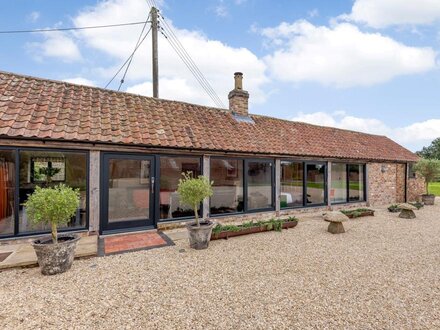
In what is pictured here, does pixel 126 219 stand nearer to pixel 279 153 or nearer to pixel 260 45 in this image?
pixel 279 153

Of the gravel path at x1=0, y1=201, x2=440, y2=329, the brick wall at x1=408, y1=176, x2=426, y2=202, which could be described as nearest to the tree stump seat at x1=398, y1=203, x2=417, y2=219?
the gravel path at x1=0, y1=201, x2=440, y2=329

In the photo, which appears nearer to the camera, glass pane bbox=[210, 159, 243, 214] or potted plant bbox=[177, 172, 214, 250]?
potted plant bbox=[177, 172, 214, 250]

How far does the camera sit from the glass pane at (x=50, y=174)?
20.7ft

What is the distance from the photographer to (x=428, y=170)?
14.3m

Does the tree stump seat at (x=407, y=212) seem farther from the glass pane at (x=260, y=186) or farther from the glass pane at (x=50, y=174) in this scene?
the glass pane at (x=50, y=174)

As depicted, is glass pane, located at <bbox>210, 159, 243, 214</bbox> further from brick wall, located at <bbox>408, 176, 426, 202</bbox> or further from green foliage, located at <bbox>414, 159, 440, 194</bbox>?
brick wall, located at <bbox>408, 176, 426, 202</bbox>

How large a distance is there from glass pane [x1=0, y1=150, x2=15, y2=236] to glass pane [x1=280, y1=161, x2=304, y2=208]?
9.10 metres

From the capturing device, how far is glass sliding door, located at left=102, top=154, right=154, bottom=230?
7.18 m

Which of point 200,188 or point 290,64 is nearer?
point 200,188

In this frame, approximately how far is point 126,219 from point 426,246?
8.78 meters

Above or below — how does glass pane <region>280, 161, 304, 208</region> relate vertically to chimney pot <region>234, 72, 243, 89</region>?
below

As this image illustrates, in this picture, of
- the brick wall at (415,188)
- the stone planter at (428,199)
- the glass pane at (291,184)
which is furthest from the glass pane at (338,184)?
the stone planter at (428,199)

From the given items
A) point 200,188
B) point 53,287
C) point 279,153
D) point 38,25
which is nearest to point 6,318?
point 53,287

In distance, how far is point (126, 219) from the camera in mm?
7414
